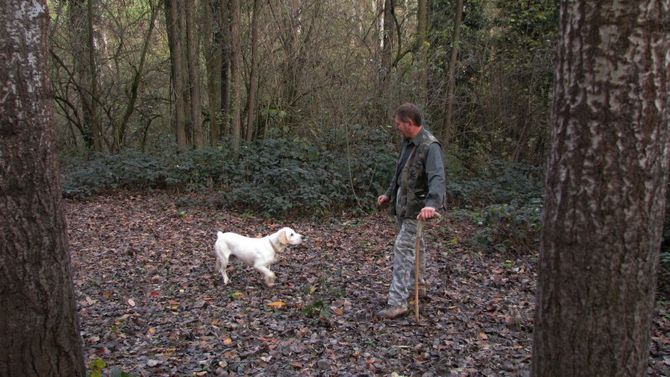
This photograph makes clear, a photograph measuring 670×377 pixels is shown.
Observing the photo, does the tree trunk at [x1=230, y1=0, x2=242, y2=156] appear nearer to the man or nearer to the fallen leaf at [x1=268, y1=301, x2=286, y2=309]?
the fallen leaf at [x1=268, y1=301, x2=286, y2=309]

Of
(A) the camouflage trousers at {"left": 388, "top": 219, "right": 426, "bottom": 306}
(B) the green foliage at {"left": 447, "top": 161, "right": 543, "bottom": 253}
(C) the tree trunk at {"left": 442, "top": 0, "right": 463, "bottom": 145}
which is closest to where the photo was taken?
(A) the camouflage trousers at {"left": 388, "top": 219, "right": 426, "bottom": 306}

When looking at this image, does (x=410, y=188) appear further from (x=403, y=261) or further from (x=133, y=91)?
(x=133, y=91)

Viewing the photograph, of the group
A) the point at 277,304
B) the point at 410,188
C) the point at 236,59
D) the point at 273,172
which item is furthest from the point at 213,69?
the point at 410,188

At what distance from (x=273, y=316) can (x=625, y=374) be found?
3.87 metres

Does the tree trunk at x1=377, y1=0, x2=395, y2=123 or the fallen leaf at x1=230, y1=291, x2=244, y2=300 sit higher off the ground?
the tree trunk at x1=377, y1=0, x2=395, y2=123

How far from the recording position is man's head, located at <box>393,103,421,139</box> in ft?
17.1

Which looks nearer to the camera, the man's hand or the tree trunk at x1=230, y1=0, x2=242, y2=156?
the man's hand

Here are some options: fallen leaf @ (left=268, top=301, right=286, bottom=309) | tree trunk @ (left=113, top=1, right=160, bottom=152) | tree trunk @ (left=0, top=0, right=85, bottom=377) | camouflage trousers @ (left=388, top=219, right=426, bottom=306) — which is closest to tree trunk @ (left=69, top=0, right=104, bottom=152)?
tree trunk @ (left=113, top=1, right=160, bottom=152)

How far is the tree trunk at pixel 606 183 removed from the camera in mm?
2266

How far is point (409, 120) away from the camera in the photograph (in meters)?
5.22

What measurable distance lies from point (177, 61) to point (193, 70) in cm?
50

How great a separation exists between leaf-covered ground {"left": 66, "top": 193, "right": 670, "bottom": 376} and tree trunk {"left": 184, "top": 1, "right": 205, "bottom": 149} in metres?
5.85

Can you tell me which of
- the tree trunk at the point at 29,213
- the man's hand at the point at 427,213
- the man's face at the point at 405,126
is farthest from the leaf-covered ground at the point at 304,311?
the man's face at the point at 405,126

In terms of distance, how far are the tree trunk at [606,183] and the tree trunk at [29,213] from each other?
2.76m
